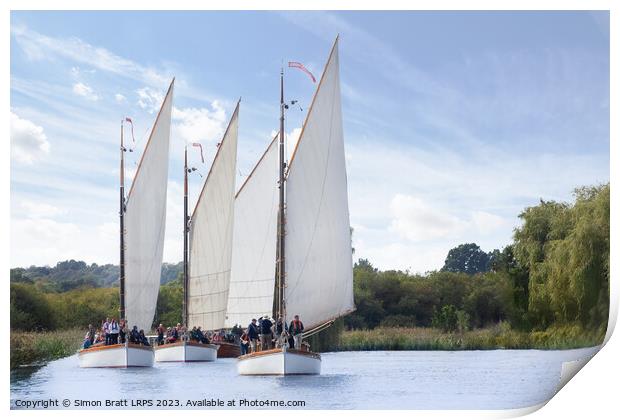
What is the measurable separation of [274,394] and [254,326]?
13.3 ft

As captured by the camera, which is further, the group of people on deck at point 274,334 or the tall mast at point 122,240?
the tall mast at point 122,240

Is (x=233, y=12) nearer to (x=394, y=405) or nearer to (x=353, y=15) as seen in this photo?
(x=353, y=15)

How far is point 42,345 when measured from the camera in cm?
1625

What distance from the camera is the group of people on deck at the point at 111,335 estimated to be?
18359 mm

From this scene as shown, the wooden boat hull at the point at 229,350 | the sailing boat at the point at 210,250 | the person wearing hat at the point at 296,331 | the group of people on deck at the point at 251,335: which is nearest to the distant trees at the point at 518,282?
the person wearing hat at the point at 296,331

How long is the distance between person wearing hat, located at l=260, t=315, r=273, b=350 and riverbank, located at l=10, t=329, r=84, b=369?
2820 mm

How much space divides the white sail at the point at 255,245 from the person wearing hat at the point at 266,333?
1.98 metres

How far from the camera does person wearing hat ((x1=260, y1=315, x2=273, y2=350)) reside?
17766 millimetres

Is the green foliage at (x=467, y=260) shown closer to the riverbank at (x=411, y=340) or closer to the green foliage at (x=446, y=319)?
the green foliage at (x=446, y=319)

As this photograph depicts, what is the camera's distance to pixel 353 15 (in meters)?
14.1

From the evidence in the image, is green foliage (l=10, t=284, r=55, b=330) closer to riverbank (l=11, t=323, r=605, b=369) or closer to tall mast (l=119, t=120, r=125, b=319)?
riverbank (l=11, t=323, r=605, b=369)

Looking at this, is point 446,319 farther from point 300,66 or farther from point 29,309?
point 29,309

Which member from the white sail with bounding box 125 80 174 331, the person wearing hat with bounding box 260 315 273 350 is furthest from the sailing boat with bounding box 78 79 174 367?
the person wearing hat with bounding box 260 315 273 350

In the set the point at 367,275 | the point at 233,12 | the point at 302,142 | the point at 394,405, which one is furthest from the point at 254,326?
the point at 233,12
